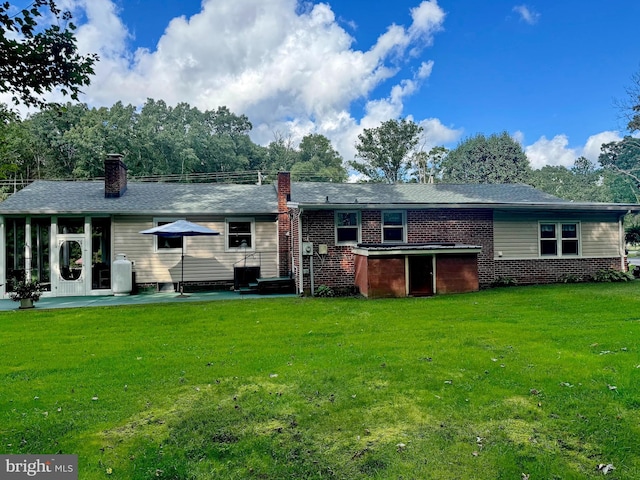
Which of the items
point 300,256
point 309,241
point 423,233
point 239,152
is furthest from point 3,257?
point 239,152

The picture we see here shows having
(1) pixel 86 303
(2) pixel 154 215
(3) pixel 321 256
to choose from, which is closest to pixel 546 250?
(3) pixel 321 256

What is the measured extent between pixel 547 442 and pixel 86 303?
39.3 ft

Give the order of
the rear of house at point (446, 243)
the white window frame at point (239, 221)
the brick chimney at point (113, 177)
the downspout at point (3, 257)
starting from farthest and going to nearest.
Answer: the brick chimney at point (113, 177) < the white window frame at point (239, 221) < the downspout at point (3, 257) < the rear of house at point (446, 243)

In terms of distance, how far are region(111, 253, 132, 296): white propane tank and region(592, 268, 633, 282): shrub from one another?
16089 mm

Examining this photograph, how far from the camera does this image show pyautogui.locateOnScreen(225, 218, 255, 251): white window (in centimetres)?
1422

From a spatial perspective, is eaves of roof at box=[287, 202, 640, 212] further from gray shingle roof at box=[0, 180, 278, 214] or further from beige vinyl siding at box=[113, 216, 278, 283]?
gray shingle roof at box=[0, 180, 278, 214]

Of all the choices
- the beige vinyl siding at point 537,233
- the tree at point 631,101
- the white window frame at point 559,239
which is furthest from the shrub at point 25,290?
the tree at point 631,101

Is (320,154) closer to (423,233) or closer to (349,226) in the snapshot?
(423,233)

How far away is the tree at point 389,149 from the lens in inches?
1700

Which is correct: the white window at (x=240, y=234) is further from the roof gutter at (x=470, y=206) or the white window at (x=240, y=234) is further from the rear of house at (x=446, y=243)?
the roof gutter at (x=470, y=206)

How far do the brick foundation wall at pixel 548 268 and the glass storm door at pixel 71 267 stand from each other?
14260 millimetres

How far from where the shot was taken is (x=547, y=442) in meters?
3.08

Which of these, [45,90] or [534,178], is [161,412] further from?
[534,178]

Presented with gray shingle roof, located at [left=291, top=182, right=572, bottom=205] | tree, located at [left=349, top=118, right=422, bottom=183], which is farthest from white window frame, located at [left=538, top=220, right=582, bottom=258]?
tree, located at [left=349, top=118, right=422, bottom=183]
